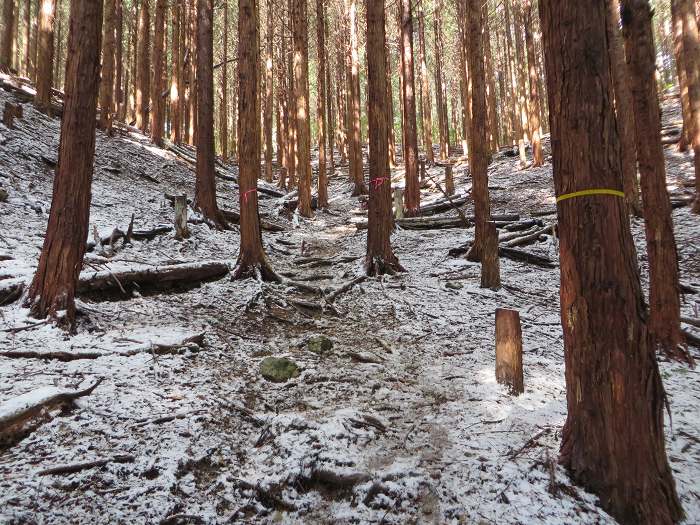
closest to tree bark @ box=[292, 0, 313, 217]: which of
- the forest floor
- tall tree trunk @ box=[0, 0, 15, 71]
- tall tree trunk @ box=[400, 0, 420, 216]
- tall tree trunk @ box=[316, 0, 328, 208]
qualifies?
tall tree trunk @ box=[316, 0, 328, 208]

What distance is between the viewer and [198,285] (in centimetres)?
638

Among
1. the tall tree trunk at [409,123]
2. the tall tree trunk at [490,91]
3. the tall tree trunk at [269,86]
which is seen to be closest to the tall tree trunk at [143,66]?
the tall tree trunk at [269,86]

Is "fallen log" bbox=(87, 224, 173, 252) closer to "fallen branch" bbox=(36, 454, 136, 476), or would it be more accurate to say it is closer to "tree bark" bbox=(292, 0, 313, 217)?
"fallen branch" bbox=(36, 454, 136, 476)

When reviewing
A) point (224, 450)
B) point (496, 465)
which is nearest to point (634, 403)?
point (496, 465)

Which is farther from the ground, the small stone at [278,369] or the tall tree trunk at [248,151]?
the tall tree trunk at [248,151]

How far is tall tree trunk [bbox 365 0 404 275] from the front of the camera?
7.56 meters

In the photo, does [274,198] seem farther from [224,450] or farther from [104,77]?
[224,450]

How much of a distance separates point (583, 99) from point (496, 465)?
2.28 m

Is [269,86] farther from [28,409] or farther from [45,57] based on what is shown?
[28,409]

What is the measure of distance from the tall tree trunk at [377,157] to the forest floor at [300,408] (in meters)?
0.51

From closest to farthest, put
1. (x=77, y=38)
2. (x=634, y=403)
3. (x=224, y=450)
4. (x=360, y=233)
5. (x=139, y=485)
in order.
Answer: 1. (x=634, y=403)
2. (x=139, y=485)
3. (x=224, y=450)
4. (x=77, y=38)
5. (x=360, y=233)

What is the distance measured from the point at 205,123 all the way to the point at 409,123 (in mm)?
6208

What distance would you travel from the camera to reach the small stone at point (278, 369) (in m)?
4.08

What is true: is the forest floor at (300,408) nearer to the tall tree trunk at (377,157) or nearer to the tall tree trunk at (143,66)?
the tall tree trunk at (377,157)
